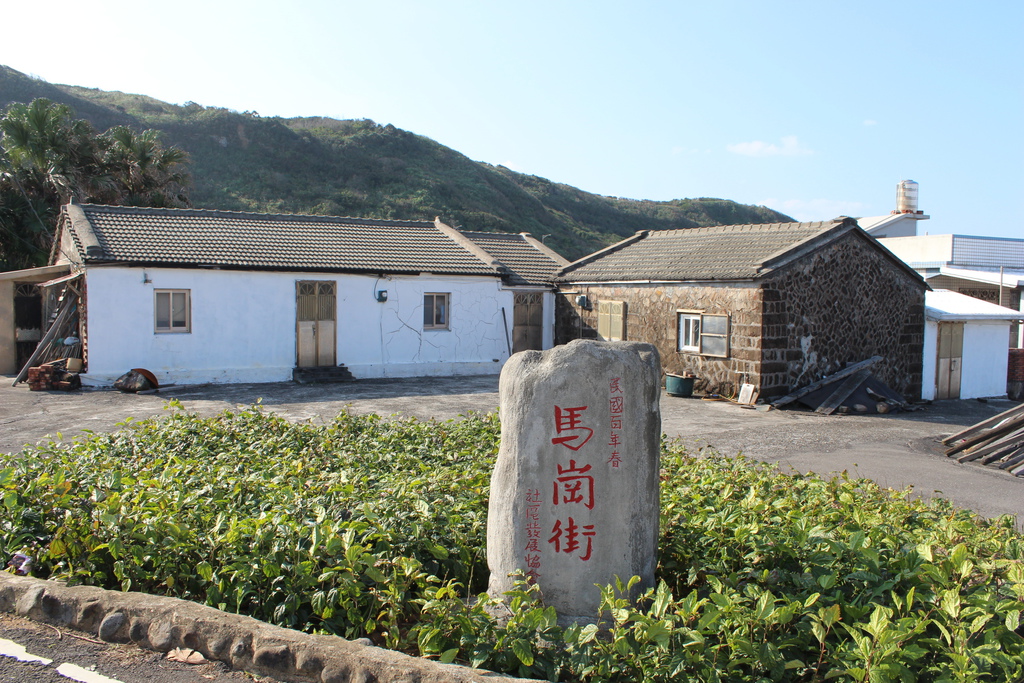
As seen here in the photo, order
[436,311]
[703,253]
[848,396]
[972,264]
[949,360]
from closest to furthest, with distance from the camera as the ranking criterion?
[848,396]
[949,360]
[703,253]
[436,311]
[972,264]

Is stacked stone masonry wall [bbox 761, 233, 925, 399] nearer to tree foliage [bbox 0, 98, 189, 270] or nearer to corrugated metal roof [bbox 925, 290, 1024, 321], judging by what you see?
corrugated metal roof [bbox 925, 290, 1024, 321]

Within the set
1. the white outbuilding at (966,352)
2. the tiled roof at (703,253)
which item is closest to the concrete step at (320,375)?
the tiled roof at (703,253)

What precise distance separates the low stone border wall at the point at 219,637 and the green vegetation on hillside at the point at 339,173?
4627cm

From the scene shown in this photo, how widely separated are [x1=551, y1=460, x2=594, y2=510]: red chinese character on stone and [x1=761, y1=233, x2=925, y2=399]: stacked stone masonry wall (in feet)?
40.2

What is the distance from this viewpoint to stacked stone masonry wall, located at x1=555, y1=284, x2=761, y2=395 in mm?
15953

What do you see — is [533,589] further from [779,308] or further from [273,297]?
[273,297]

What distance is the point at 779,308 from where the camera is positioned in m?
15.8

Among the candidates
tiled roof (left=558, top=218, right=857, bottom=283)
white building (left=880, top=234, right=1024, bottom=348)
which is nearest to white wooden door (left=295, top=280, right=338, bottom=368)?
tiled roof (left=558, top=218, right=857, bottom=283)

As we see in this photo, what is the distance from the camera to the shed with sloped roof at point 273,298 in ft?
54.6

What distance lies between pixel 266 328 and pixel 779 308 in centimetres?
1187

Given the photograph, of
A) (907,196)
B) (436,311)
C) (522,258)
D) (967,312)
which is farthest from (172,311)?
(907,196)

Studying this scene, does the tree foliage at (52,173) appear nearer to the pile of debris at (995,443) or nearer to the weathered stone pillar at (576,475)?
the weathered stone pillar at (576,475)

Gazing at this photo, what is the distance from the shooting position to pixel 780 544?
177 inches

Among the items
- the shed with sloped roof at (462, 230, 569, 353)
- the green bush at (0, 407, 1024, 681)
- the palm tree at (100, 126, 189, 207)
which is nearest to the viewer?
the green bush at (0, 407, 1024, 681)
